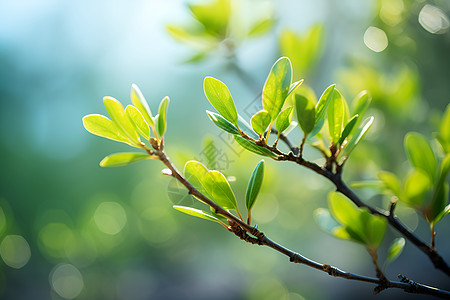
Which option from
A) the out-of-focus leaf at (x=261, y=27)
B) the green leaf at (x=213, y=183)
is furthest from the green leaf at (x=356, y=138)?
the out-of-focus leaf at (x=261, y=27)

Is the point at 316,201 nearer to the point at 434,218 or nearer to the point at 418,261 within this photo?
the point at 418,261

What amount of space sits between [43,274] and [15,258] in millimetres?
206

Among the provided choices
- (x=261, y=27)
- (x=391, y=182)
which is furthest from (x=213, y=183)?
(x=261, y=27)

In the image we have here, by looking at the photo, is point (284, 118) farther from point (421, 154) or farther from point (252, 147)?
point (421, 154)

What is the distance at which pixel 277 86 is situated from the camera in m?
0.26

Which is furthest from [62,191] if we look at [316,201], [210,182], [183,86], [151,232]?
[210,182]

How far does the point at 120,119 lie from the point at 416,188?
255 mm

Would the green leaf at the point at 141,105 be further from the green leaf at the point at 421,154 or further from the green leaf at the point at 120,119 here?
the green leaf at the point at 421,154

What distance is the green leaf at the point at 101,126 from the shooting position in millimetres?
266

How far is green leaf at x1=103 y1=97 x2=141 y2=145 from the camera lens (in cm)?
26

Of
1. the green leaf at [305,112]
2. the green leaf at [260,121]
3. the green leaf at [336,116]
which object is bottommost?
the green leaf at [260,121]

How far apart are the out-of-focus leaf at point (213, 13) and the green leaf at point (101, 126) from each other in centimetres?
28

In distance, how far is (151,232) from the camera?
4.06 feet

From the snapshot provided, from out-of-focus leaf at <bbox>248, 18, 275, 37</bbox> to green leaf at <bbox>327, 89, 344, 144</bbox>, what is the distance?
0.79 ft
